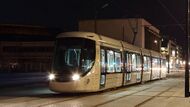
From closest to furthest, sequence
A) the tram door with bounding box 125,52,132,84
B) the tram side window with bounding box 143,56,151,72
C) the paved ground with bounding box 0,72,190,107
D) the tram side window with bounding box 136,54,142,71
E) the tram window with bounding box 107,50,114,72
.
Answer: the paved ground with bounding box 0,72,190,107 → the tram window with bounding box 107,50,114,72 → the tram door with bounding box 125,52,132,84 → the tram side window with bounding box 136,54,142,71 → the tram side window with bounding box 143,56,151,72

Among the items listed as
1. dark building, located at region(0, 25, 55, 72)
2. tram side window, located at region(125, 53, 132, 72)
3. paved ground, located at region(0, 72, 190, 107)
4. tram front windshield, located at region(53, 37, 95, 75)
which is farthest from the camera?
dark building, located at region(0, 25, 55, 72)

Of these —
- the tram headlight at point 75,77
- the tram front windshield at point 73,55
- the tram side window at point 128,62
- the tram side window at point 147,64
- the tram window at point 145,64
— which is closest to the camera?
the tram headlight at point 75,77

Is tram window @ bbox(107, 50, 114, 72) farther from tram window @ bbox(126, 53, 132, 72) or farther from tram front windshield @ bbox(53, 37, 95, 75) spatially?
tram window @ bbox(126, 53, 132, 72)

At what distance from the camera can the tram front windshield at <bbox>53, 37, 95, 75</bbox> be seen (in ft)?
77.3

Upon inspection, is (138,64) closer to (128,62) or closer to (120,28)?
(128,62)

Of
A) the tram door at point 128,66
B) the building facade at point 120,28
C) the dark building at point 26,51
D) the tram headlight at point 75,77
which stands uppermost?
the building facade at point 120,28

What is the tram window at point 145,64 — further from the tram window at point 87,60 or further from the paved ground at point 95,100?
the tram window at point 87,60

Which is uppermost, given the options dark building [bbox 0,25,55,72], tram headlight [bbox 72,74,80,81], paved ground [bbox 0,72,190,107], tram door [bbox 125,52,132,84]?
dark building [bbox 0,25,55,72]

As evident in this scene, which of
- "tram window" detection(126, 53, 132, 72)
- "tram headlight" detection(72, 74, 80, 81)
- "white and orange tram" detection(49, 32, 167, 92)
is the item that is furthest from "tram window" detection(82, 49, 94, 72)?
"tram window" detection(126, 53, 132, 72)

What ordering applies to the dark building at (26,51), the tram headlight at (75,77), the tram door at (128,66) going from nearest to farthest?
the tram headlight at (75,77), the tram door at (128,66), the dark building at (26,51)

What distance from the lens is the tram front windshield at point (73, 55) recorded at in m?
23.6

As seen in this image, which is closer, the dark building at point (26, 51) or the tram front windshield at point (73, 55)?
the tram front windshield at point (73, 55)

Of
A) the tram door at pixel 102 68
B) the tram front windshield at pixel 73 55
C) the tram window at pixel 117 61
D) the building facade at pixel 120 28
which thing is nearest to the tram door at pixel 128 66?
the tram window at pixel 117 61

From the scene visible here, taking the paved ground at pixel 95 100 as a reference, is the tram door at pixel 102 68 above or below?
above
